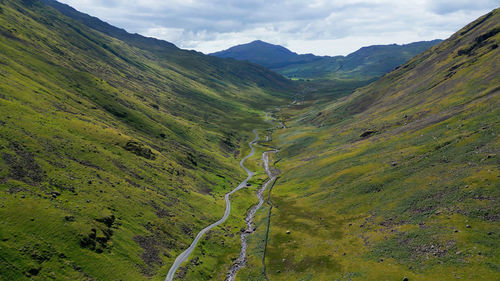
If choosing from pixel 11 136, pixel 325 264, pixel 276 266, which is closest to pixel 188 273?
pixel 276 266

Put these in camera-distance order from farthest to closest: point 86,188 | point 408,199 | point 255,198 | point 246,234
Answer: point 255,198, point 246,234, point 86,188, point 408,199

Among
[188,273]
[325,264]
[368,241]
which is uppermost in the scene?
[368,241]

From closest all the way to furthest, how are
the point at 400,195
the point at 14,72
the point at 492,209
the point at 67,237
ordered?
the point at 492,209 → the point at 67,237 → the point at 400,195 → the point at 14,72

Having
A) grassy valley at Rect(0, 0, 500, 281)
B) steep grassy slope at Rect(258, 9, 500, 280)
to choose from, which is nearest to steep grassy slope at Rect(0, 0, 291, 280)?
grassy valley at Rect(0, 0, 500, 281)

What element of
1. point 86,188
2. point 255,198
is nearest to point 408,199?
point 255,198

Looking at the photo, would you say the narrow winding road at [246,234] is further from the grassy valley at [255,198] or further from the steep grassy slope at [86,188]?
the steep grassy slope at [86,188]

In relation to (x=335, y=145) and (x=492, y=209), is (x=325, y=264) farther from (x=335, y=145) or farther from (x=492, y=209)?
(x=335, y=145)

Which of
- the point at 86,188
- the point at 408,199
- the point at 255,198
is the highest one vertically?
the point at 408,199

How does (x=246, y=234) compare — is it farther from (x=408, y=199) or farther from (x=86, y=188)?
(x=86, y=188)

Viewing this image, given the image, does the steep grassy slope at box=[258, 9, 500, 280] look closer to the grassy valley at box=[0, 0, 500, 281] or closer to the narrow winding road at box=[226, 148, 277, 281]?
the grassy valley at box=[0, 0, 500, 281]
